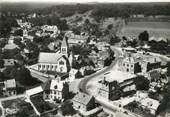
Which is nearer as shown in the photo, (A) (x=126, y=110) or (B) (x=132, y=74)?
(A) (x=126, y=110)

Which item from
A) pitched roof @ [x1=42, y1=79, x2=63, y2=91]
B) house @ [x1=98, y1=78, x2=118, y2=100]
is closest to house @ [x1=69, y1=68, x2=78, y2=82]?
pitched roof @ [x1=42, y1=79, x2=63, y2=91]

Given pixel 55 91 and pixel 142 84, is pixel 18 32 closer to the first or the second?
pixel 55 91

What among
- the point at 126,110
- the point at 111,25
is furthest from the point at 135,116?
the point at 111,25

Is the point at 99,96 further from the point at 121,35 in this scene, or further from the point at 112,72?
the point at 121,35

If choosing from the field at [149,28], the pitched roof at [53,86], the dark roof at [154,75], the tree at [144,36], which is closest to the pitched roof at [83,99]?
the pitched roof at [53,86]

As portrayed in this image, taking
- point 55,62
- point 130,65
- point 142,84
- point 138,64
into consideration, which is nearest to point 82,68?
point 55,62

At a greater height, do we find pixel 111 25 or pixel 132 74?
pixel 111 25
